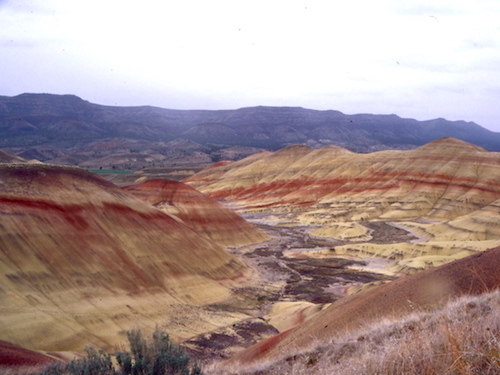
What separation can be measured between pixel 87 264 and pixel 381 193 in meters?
78.0

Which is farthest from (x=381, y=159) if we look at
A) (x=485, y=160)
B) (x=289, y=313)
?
(x=289, y=313)

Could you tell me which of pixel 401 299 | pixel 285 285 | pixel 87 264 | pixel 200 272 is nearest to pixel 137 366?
pixel 401 299

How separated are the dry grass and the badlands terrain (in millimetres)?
163

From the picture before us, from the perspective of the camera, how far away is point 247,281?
38.7 m

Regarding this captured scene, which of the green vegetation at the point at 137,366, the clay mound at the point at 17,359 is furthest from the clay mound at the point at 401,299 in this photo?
the clay mound at the point at 17,359

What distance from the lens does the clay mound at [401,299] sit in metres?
12.2

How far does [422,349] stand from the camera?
5.79 m

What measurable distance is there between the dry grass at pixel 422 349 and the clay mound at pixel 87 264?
48.0ft

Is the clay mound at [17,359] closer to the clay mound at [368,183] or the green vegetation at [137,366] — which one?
the green vegetation at [137,366]

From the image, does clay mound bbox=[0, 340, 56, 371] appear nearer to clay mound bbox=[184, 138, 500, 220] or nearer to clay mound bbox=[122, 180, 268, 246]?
clay mound bbox=[122, 180, 268, 246]

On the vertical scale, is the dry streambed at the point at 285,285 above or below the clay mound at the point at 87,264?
below

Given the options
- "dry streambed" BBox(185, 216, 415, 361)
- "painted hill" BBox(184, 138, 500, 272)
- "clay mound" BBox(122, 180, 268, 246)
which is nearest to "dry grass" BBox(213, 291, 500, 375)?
"dry streambed" BBox(185, 216, 415, 361)

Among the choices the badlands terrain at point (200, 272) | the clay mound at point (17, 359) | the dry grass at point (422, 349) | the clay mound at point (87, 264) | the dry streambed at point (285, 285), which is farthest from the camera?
the dry streambed at point (285, 285)

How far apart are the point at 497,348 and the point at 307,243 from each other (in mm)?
57461
